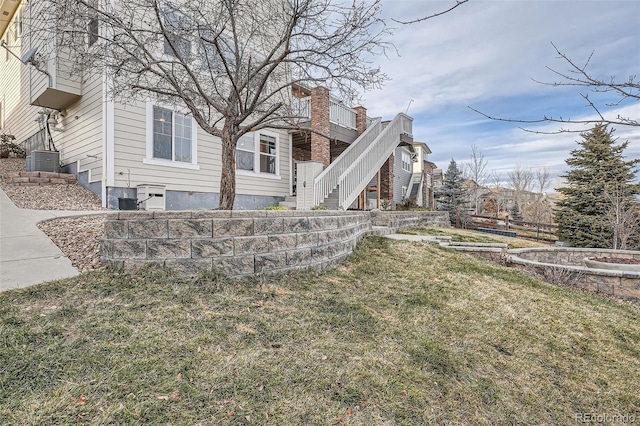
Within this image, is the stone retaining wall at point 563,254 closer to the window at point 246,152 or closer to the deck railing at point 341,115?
the deck railing at point 341,115

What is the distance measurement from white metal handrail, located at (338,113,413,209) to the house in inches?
1.2

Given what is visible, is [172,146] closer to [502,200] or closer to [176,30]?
[176,30]

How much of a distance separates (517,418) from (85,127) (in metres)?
9.84

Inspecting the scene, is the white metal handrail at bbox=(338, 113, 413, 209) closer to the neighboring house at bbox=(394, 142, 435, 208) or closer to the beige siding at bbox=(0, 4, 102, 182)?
the neighboring house at bbox=(394, 142, 435, 208)

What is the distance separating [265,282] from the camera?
11.5 feet

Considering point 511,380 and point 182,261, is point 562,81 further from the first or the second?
point 182,261

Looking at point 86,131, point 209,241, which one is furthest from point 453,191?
point 209,241

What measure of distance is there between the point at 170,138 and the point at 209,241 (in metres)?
5.85

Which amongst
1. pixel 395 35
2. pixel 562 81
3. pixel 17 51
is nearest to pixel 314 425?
pixel 562 81

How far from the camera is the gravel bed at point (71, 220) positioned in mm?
3576

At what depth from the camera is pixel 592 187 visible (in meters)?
13.1

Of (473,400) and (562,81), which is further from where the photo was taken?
(473,400)

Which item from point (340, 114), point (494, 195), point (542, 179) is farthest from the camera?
point (542, 179)

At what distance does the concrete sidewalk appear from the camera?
117 inches
